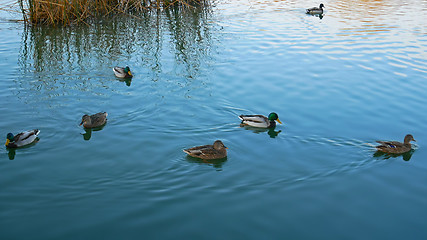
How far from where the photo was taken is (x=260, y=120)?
10.6 m

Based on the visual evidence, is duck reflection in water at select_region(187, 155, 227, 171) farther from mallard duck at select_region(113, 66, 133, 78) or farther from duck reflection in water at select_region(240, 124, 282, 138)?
mallard duck at select_region(113, 66, 133, 78)

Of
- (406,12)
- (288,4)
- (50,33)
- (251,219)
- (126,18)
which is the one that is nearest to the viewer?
(251,219)

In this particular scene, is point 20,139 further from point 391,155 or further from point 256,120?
point 391,155

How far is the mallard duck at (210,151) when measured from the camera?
9039 millimetres

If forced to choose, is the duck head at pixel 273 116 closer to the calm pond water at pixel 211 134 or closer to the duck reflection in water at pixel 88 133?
the calm pond water at pixel 211 134

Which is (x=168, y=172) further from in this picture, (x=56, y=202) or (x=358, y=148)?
(x=358, y=148)

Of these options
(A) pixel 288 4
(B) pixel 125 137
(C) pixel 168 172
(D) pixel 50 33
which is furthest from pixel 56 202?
(A) pixel 288 4

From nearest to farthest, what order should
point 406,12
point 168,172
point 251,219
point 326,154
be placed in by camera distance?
point 251,219 → point 168,172 → point 326,154 → point 406,12

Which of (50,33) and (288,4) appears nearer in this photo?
(50,33)

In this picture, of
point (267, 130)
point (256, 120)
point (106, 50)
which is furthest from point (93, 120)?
point (106, 50)

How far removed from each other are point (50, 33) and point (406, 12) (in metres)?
16.6

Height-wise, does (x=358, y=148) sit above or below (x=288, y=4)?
below

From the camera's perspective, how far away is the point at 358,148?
32.1 feet

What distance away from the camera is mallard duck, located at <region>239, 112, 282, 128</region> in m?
10.6
